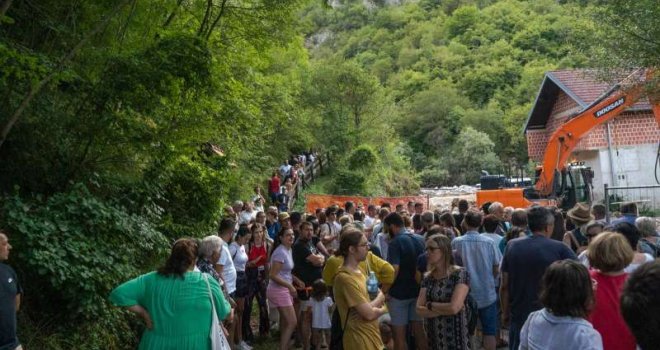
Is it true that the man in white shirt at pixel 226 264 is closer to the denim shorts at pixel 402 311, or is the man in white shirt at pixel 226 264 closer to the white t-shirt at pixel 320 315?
the white t-shirt at pixel 320 315

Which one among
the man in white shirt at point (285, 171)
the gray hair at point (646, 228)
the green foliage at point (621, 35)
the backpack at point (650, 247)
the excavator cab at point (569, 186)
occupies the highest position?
the green foliage at point (621, 35)

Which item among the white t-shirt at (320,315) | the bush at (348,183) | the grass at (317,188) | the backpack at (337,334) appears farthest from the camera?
the bush at (348,183)

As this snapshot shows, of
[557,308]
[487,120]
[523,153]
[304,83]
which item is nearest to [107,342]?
[557,308]

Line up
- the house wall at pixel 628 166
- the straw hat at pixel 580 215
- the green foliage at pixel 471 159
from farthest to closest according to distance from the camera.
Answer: the green foliage at pixel 471 159 < the house wall at pixel 628 166 < the straw hat at pixel 580 215

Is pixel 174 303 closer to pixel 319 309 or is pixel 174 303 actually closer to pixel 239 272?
pixel 319 309

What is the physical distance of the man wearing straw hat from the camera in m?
8.47

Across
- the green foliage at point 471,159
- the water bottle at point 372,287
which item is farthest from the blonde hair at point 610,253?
the green foliage at point 471,159

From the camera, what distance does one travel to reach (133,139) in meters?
8.79

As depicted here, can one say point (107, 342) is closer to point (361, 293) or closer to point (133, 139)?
point (133, 139)

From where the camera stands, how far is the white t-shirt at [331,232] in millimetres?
11750

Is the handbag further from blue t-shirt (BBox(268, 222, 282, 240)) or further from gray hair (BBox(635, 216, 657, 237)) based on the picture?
blue t-shirt (BBox(268, 222, 282, 240))

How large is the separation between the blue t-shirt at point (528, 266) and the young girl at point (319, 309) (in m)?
3.25

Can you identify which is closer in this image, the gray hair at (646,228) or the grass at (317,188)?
the gray hair at (646,228)

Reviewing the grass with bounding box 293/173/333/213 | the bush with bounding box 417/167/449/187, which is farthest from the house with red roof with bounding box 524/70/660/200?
the bush with bounding box 417/167/449/187
